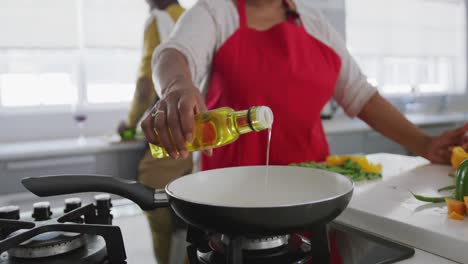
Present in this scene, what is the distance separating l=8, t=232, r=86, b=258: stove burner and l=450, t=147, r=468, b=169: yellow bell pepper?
0.82 meters

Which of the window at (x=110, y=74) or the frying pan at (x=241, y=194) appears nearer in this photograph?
the frying pan at (x=241, y=194)

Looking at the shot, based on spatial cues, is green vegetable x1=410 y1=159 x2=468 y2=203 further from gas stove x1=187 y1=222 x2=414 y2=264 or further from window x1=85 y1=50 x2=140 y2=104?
window x1=85 y1=50 x2=140 y2=104

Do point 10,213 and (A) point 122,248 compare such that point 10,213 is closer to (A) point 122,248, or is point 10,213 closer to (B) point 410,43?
(A) point 122,248

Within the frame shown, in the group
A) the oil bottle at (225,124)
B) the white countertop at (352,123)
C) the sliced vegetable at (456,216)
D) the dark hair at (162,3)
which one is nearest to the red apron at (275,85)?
the oil bottle at (225,124)

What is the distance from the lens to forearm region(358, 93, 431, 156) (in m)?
1.20

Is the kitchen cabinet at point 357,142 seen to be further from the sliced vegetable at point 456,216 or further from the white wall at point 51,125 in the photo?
the sliced vegetable at point 456,216

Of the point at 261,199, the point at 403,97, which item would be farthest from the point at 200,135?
the point at 403,97

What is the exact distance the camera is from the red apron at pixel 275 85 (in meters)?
1.13

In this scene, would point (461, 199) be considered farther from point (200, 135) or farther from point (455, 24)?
point (455, 24)

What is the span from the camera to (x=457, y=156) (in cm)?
100

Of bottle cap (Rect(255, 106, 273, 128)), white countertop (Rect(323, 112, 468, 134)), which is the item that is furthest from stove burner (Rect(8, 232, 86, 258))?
white countertop (Rect(323, 112, 468, 134))

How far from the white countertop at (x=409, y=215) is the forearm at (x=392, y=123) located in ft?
0.70

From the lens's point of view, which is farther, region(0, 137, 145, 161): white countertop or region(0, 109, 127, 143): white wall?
region(0, 109, 127, 143): white wall

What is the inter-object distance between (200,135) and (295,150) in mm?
545
